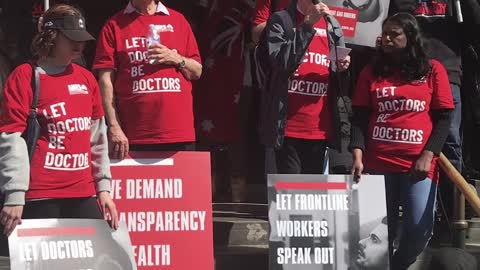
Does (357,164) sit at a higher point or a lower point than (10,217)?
higher

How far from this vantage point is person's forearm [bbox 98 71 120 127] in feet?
17.9

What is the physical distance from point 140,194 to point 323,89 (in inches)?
50.3

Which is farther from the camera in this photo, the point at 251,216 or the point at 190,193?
the point at 251,216

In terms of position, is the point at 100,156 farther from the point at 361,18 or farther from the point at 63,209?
the point at 361,18

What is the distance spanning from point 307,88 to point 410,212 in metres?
0.96

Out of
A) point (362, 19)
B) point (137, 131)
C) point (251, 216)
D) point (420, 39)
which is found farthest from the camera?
point (251, 216)

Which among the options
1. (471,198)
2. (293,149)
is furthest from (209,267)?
(471,198)

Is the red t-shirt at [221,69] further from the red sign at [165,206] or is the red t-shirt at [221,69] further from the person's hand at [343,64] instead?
the red sign at [165,206]

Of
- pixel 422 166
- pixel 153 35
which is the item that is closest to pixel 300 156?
pixel 422 166

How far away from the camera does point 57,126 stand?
4.88m

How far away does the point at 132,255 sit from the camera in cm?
509

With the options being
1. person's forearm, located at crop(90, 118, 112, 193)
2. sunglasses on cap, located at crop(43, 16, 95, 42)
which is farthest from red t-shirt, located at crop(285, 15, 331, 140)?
sunglasses on cap, located at crop(43, 16, 95, 42)

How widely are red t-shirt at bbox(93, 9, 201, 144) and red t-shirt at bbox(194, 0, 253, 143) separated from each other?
2.20 metres

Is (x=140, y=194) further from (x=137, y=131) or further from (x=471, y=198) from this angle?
(x=471, y=198)
